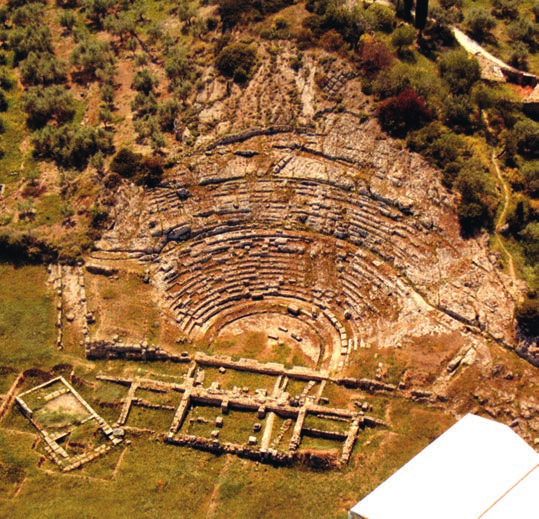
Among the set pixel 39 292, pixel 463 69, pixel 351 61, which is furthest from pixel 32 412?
pixel 463 69

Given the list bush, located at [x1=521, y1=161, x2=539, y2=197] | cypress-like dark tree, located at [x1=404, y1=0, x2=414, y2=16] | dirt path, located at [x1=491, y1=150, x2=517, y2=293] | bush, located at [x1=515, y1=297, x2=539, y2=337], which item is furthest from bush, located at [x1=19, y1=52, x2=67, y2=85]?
bush, located at [x1=515, y1=297, x2=539, y2=337]

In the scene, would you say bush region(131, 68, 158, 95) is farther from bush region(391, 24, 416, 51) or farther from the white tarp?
the white tarp

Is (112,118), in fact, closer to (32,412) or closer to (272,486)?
(32,412)

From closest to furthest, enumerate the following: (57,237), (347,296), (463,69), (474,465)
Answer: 1. (474,465)
2. (347,296)
3. (57,237)
4. (463,69)

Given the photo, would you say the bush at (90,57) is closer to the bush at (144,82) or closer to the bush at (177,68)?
the bush at (144,82)

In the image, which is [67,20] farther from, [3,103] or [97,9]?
[3,103]

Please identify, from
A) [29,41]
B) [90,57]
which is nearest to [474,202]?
[90,57]
